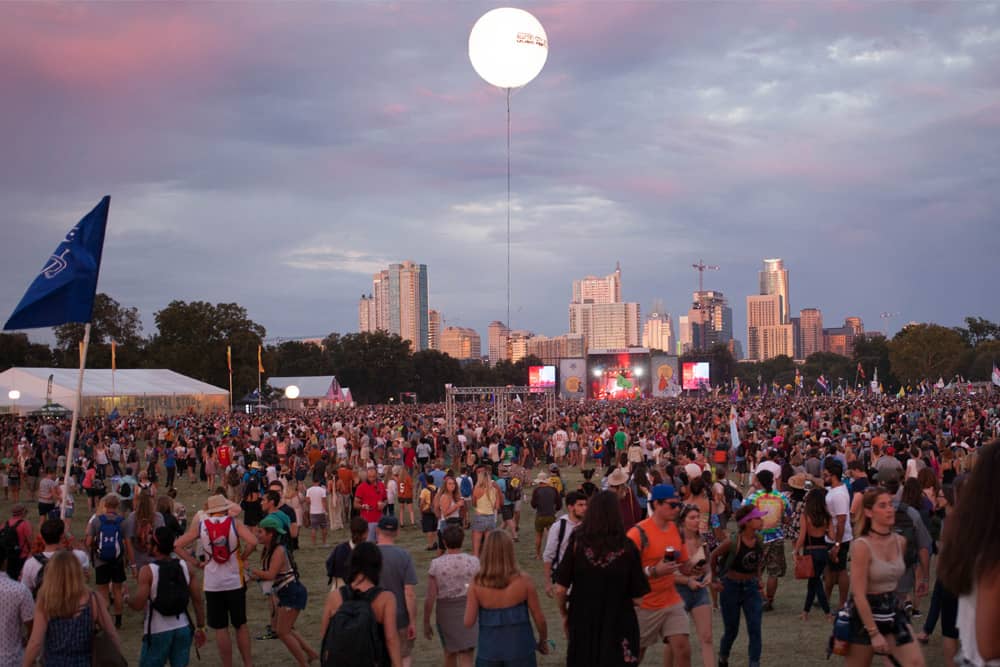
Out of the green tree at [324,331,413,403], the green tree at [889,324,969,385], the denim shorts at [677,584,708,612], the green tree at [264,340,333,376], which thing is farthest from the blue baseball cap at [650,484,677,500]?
the green tree at [889,324,969,385]

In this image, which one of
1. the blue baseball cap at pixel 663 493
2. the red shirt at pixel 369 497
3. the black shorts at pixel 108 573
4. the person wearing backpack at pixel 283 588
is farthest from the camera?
the red shirt at pixel 369 497

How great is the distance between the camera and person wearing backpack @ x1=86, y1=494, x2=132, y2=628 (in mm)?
9945

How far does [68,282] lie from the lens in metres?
9.37

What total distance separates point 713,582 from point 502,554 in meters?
3.51

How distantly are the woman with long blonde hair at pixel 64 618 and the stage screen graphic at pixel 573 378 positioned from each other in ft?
311

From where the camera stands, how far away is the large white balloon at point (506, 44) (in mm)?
15820

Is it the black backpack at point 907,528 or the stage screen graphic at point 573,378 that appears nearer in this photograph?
the black backpack at point 907,528

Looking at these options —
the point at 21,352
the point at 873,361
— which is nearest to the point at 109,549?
the point at 21,352

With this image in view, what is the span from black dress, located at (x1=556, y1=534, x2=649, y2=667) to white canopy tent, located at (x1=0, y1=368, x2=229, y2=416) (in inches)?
2166

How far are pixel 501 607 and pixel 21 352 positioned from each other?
102077 mm

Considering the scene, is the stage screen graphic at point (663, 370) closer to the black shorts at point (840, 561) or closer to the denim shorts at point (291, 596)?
the black shorts at point (840, 561)

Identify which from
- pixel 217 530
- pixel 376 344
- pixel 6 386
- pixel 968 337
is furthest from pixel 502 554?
pixel 968 337

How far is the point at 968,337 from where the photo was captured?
157375 millimetres

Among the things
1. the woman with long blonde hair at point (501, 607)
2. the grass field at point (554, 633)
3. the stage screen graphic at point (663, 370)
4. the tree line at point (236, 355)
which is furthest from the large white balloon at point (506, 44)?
the stage screen graphic at point (663, 370)
